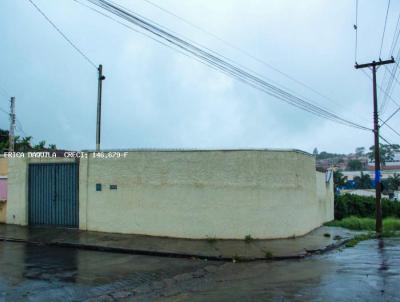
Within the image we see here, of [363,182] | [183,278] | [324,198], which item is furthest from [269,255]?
[363,182]

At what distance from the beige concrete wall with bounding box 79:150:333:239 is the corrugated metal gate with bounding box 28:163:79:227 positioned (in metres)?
0.50

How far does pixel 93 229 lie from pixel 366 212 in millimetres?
24962

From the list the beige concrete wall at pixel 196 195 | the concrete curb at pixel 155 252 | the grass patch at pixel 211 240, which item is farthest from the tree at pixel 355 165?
the grass patch at pixel 211 240

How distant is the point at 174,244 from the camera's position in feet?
45.0

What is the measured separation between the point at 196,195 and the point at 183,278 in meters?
5.48

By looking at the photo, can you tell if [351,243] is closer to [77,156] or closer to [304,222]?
[304,222]

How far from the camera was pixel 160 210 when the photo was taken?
49.6 ft

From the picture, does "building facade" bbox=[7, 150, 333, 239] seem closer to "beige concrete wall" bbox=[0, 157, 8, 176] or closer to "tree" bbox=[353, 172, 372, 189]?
"beige concrete wall" bbox=[0, 157, 8, 176]

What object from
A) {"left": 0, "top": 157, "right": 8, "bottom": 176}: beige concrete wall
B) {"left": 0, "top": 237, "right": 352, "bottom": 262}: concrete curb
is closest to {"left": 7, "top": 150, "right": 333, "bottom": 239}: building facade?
{"left": 0, "top": 157, "right": 8, "bottom": 176}: beige concrete wall

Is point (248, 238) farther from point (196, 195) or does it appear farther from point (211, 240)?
point (196, 195)

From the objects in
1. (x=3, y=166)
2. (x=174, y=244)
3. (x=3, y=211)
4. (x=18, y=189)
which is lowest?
(x=174, y=244)

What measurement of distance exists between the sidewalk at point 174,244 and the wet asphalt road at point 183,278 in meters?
0.46

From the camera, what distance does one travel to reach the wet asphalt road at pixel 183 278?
8.02 m

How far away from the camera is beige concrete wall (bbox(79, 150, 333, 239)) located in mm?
14875
